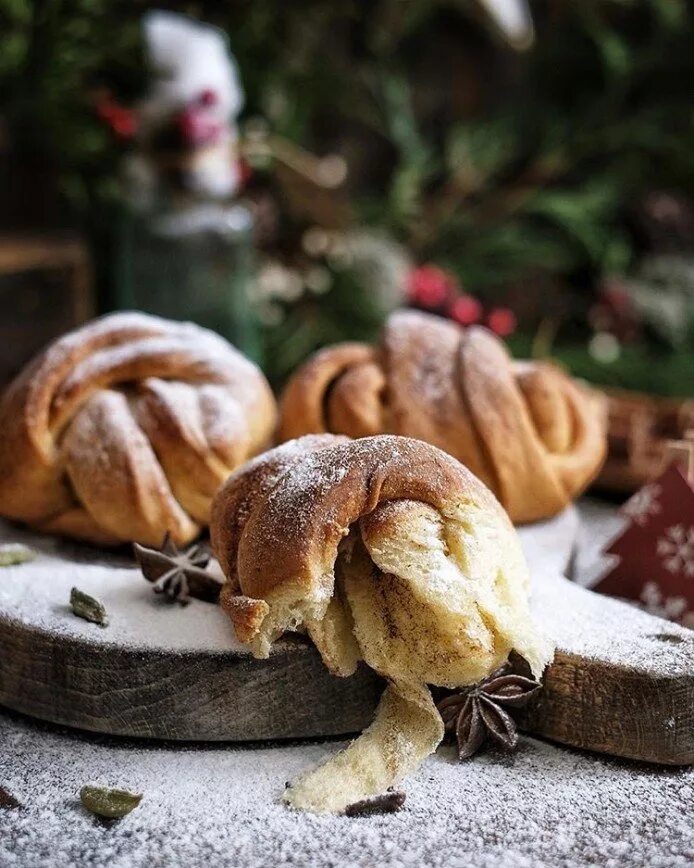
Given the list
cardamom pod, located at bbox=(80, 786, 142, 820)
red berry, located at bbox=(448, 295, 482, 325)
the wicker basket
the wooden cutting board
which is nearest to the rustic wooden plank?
the wooden cutting board

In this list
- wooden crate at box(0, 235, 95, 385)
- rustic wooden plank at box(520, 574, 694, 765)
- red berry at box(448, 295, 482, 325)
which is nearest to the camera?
rustic wooden plank at box(520, 574, 694, 765)

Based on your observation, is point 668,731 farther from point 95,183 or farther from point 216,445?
point 95,183

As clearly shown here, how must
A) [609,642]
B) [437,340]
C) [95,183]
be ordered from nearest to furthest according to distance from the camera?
[609,642] < [437,340] < [95,183]

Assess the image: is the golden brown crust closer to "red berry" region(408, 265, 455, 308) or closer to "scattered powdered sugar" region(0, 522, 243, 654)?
"scattered powdered sugar" region(0, 522, 243, 654)

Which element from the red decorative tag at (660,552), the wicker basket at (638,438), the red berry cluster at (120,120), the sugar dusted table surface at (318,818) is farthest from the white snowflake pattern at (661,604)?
the red berry cluster at (120,120)

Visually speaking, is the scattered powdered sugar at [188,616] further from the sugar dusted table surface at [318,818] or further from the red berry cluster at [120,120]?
the red berry cluster at [120,120]

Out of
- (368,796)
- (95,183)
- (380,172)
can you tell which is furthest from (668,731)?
(380,172)
